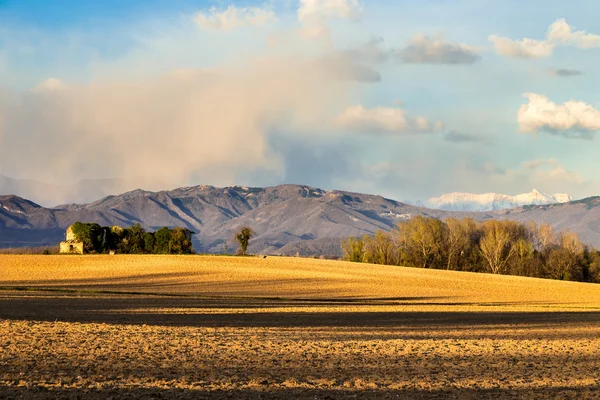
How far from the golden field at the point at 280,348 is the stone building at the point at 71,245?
5567 cm

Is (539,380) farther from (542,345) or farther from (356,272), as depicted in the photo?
(356,272)

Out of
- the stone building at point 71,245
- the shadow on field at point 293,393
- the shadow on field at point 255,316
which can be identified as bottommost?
the shadow on field at point 255,316

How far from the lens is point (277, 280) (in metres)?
73.8

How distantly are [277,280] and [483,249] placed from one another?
170 ft

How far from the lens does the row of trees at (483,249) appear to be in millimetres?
109062

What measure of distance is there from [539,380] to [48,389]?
39.2ft

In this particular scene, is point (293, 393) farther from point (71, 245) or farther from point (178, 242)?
point (71, 245)

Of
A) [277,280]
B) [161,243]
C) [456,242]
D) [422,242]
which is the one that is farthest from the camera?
[456,242]

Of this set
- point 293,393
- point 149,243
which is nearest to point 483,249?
point 149,243

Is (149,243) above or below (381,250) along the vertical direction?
below

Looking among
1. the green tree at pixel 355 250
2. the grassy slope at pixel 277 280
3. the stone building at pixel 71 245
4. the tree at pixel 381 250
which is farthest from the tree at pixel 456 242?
the stone building at pixel 71 245

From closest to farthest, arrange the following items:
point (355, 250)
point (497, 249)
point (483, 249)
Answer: point (497, 249) < point (483, 249) < point (355, 250)

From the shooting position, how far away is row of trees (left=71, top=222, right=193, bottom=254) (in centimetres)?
11006

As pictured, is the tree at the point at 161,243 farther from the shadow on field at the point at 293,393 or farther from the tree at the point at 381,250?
the shadow on field at the point at 293,393
